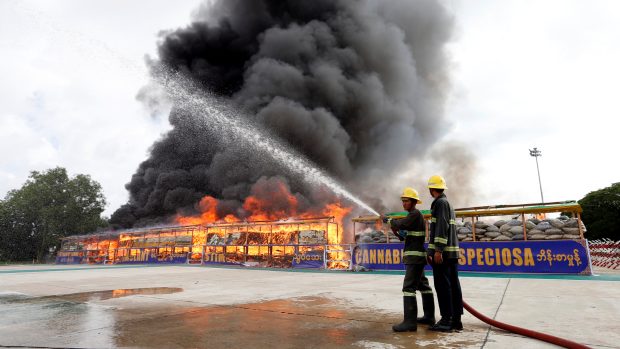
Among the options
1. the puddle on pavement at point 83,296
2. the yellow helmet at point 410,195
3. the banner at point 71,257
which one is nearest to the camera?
the yellow helmet at point 410,195

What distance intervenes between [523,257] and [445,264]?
28.7ft

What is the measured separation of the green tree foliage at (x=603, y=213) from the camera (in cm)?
3750

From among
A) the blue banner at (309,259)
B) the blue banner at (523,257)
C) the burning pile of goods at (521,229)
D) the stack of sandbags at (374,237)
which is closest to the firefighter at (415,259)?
the blue banner at (523,257)

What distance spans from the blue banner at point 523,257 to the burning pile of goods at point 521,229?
8.4 inches

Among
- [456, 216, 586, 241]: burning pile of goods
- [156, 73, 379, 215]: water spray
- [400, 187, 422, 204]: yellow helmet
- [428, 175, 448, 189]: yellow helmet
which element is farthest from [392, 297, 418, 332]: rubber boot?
[156, 73, 379, 215]: water spray

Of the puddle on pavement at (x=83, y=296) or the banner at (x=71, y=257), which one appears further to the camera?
the banner at (x=71, y=257)

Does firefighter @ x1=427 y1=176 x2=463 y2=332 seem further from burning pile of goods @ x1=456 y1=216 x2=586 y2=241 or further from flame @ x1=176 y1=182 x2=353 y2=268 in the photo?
flame @ x1=176 y1=182 x2=353 y2=268

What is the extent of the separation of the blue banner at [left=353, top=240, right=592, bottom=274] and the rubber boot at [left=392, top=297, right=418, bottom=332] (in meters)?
9.04

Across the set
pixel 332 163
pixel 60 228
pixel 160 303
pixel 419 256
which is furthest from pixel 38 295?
pixel 60 228

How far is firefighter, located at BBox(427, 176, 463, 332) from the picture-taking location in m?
3.54

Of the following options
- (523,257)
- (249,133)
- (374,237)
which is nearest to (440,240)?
(523,257)

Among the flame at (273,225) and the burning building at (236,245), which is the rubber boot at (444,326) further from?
the burning building at (236,245)

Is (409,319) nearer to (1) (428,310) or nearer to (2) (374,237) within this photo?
(1) (428,310)

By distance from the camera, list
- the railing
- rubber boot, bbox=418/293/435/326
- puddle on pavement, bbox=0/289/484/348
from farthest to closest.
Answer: the railing < rubber boot, bbox=418/293/435/326 < puddle on pavement, bbox=0/289/484/348
